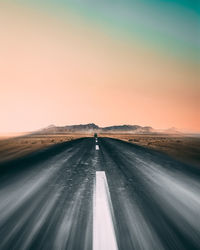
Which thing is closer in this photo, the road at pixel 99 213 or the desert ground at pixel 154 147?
the road at pixel 99 213

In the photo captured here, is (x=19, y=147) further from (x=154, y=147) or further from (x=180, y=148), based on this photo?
(x=180, y=148)

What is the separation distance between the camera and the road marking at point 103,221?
243 cm

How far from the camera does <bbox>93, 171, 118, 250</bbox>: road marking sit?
2.43 m

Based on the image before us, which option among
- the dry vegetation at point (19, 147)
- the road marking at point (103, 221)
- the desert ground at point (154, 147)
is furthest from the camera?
the dry vegetation at point (19, 147)

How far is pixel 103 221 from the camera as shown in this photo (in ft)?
9.87

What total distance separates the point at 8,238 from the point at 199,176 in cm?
601

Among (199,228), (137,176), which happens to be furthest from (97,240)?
(137,176)

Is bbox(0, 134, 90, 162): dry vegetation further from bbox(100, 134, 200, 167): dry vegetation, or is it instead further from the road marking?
bbox(100, 134, 200, 167): dry vegetation

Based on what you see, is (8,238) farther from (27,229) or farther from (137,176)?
(137,176)

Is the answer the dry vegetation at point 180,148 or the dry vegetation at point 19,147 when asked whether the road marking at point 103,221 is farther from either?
the dry vegetation at point 19,147

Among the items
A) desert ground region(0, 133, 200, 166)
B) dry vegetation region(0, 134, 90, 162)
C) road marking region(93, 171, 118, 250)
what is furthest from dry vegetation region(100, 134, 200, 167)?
dry vegetation region(0, 134, 90, 162)

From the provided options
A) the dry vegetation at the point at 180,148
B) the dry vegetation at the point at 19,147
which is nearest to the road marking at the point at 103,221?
the dry vegetation at the point at 180,148

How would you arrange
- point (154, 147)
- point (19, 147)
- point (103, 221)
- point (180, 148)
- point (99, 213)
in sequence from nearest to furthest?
1. point (103, 221)
2. point (99, 213)
3. point (180, 148)
4. point (154, 147)
5. point (19, 147)

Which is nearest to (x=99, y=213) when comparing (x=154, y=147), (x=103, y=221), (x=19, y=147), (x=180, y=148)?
(x=103, y=221)
